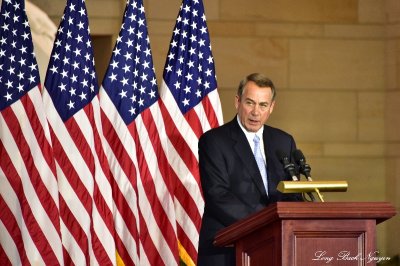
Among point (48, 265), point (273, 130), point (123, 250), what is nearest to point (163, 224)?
point (123, 250)

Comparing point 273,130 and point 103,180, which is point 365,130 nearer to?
point 103,180

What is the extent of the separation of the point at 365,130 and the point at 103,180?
3291mm

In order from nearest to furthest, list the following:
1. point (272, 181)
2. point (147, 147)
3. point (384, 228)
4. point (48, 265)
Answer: point (272, 181)
point (48, 265)
point (147, 147)
point (384, 228)

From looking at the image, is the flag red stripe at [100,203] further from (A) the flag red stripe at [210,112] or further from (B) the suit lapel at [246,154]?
(B) the suit lapel at [246,154]

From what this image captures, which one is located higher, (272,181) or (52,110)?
(52,110)

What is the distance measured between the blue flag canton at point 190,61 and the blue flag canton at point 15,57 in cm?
129

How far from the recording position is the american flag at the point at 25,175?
8773mm

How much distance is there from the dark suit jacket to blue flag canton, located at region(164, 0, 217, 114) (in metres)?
2.61

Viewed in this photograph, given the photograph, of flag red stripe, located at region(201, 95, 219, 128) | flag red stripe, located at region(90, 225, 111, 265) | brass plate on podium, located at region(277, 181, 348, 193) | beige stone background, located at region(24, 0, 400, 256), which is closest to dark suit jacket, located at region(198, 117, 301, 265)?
brass plate on podium, located at region(277, 181, 348, 193)

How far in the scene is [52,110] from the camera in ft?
29.9

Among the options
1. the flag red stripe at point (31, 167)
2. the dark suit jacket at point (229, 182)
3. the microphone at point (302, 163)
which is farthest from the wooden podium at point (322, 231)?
the flag red stripe at point (31, 167)

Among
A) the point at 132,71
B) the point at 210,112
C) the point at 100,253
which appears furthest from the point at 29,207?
the point at 210,112

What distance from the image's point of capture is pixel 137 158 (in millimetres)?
9383

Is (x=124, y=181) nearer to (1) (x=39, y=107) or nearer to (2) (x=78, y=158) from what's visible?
(2) (x=78, y=158)
